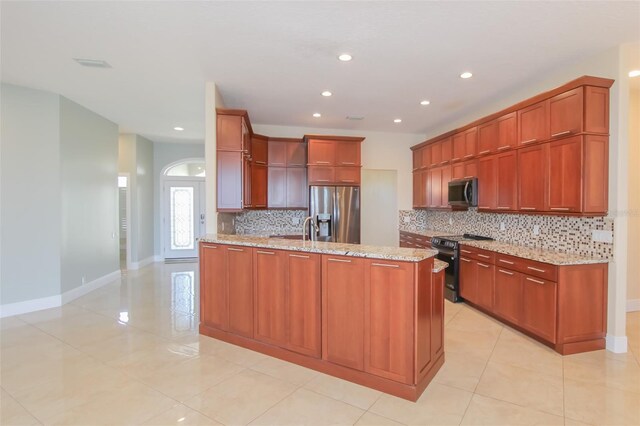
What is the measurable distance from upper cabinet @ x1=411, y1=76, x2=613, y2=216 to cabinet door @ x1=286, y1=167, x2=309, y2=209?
8.72 feet

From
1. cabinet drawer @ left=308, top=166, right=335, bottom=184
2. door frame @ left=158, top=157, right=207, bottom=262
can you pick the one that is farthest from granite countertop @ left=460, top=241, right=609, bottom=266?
door frame @ left=158, top=157, right=207, bottom=262

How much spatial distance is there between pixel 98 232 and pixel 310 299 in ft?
15.3

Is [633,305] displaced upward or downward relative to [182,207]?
downward

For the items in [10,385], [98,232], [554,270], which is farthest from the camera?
[98,232]

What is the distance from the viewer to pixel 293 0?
2.43 meters

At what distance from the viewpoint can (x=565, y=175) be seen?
11.0 ft

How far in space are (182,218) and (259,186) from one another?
3590mm

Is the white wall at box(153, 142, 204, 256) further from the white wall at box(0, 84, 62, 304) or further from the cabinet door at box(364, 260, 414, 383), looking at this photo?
the cabinet door at box(364, 260, 414, 383)

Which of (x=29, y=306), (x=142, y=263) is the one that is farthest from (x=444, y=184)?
(x=142, y=263)

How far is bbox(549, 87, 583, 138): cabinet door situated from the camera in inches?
126

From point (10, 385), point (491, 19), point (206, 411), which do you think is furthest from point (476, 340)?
point (10, 385)

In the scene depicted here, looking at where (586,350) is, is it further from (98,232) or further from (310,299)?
(98,232)

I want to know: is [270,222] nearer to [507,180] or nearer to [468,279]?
[468,279]

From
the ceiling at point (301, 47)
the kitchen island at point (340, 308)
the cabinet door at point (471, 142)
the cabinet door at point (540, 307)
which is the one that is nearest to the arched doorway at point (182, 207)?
the ceiling at point (301, 47)
